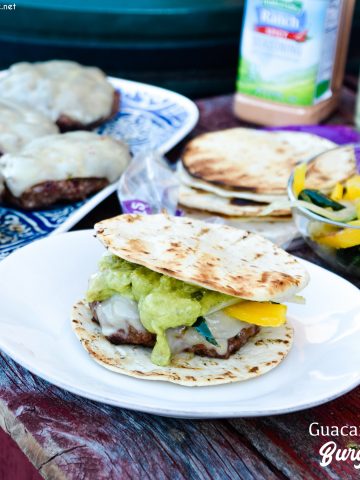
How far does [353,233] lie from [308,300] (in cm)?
23

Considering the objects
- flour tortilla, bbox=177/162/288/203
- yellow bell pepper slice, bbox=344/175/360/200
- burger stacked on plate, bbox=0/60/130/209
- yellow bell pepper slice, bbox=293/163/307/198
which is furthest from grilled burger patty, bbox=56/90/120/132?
yellow bell pepper slice, bbox=344/175/360/200

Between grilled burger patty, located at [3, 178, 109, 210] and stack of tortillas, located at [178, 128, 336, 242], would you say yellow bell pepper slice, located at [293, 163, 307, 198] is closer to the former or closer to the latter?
stack of tortillas, located at [178, 128, 336, 242]

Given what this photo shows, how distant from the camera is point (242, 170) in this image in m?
2.14

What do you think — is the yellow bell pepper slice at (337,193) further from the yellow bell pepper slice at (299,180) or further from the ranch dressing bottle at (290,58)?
the ranch dressing bottle at (290,58)

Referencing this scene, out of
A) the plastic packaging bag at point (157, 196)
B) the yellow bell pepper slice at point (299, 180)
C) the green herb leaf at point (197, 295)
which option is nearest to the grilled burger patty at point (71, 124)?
the plastic packaging bag at point (157, 196)

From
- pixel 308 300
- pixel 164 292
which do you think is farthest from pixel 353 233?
pixel 164 292

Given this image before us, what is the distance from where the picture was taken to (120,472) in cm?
124

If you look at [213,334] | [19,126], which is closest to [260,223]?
[213,334]

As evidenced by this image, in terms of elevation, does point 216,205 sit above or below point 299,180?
below

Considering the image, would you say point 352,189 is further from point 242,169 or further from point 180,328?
point 180,328

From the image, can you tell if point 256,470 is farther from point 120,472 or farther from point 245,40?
point 245,40

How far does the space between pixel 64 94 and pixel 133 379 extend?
1.46 meters

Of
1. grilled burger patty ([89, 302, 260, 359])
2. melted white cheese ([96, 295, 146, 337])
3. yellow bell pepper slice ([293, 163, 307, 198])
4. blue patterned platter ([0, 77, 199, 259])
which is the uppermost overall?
yellow bell pepper slice ([293, 163, 307, 198])

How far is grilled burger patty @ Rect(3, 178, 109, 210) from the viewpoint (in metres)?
2.05
